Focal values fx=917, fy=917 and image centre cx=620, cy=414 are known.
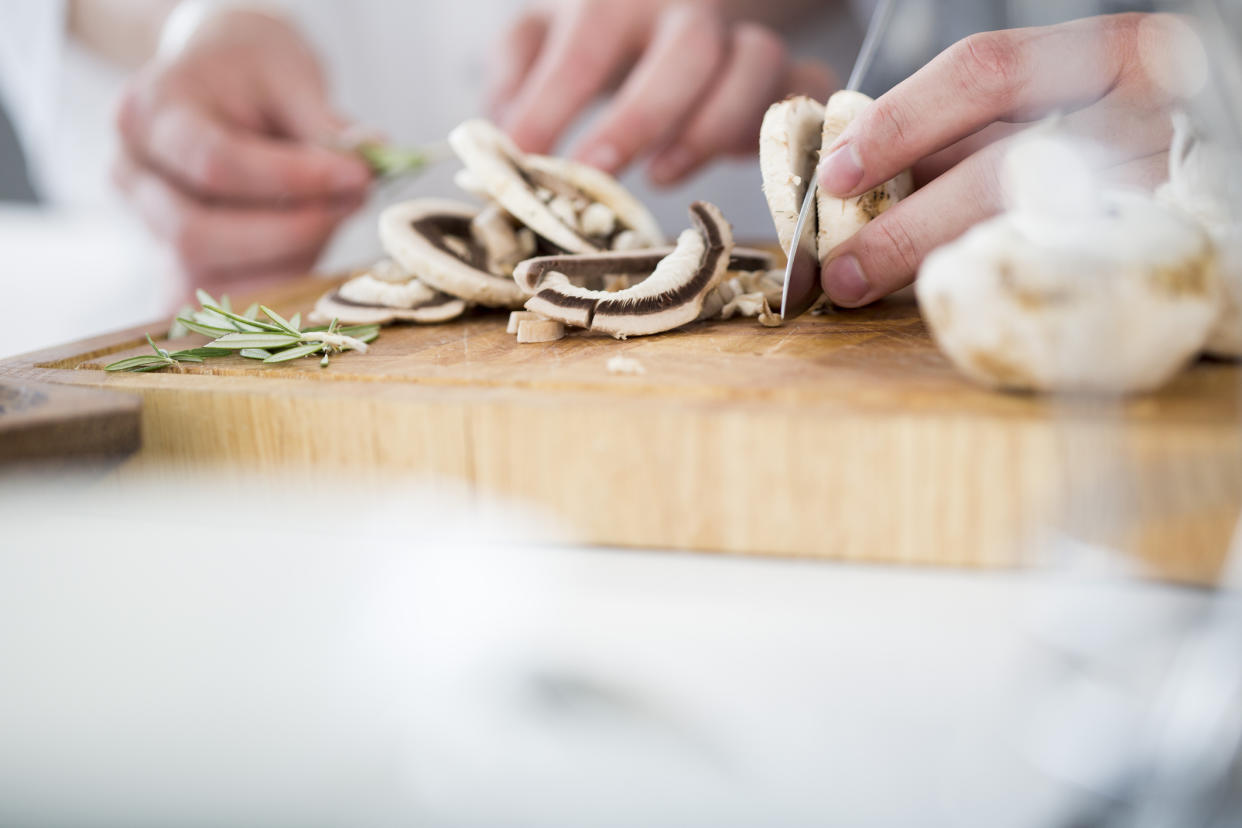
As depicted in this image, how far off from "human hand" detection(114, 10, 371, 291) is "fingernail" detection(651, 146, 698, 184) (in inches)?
29.5

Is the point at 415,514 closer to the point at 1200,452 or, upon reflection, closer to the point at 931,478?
the point at 931,478

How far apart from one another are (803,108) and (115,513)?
0.92 meters

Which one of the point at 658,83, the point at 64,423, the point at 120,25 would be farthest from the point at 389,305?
the point at 120,25

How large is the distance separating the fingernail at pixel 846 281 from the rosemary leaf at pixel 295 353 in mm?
615

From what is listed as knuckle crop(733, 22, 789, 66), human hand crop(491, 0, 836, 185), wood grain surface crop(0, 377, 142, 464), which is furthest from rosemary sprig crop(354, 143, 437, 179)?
wood grain surface crop(0, 377, 142, 464)

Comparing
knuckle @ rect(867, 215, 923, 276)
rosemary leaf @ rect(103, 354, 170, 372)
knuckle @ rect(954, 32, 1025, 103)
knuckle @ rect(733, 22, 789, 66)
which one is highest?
knuckle @ rect(733, 22, 789, 66)

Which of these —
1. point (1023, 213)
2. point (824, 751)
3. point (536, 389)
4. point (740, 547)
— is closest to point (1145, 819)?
point (824, 751)

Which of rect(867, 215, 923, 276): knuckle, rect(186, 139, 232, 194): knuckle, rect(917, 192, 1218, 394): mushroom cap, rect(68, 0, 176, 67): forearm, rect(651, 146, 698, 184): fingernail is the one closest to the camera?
rect(917, 192, 1218, 394): mushroom cap

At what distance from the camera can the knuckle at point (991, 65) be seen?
3.22 ft

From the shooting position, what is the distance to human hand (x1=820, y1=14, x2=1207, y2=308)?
954mm

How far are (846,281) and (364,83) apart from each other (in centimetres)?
259

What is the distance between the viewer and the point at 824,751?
2.49 feet

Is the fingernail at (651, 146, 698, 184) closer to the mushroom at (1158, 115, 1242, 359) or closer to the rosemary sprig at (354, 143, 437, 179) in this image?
the rosemary sprig at (354, 143, 437, 179)

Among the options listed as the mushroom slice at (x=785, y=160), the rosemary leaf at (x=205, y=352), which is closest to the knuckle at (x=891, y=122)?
the mushroom slice at (x=785, y=160)
